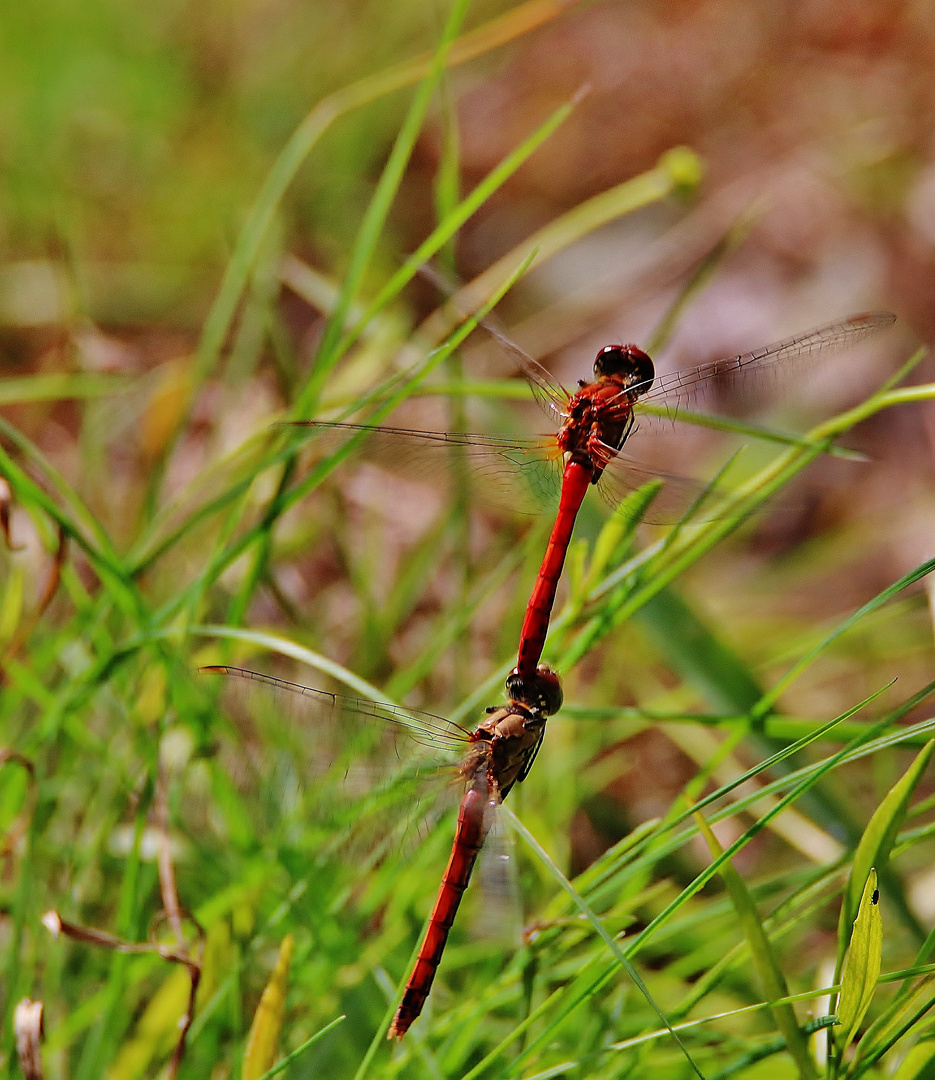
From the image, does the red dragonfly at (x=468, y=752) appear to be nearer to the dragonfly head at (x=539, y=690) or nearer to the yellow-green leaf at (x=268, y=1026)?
the dragonfly head at (x=539, y=690)

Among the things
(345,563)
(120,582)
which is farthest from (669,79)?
(120,582)

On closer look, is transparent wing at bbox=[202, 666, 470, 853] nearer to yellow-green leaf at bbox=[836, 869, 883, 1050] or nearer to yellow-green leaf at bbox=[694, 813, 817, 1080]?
yellow-green leaf at bbox=[694, 813, 817, 1080]

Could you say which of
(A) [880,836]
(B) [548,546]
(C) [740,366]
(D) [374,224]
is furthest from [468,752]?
(D) [374,224]

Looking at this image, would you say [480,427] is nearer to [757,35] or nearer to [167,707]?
[167,707]

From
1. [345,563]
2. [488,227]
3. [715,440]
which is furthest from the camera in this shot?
[488,227]

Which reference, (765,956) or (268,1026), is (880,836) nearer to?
(765,956)

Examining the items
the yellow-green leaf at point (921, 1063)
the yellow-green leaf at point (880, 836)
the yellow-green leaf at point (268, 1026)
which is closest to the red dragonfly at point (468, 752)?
the yellow-green leaf at point (268, 1026)

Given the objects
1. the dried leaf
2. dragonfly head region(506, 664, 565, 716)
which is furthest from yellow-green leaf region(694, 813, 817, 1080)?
the dried leaf

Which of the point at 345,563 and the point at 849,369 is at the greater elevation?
the point at 849,369
